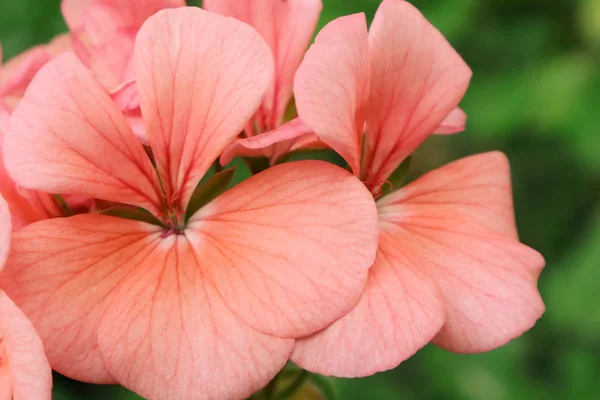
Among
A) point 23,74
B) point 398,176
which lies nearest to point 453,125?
point 398,176

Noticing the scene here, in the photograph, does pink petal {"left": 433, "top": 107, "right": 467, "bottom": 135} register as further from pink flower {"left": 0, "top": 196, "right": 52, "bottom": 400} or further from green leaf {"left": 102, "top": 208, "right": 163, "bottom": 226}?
pink flower {"left": 0, "top": 196, "right": 52, "bottom": 400}

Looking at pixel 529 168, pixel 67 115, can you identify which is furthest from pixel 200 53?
pixel 529 168

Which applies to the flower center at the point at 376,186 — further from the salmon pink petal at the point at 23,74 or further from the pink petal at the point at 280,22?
the salmon pink petal at the point at 23,74

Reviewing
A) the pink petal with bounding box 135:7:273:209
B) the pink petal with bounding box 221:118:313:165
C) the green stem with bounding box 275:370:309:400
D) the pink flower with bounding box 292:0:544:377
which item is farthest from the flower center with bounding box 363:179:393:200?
the green stem with bounding box 275:370:309:400

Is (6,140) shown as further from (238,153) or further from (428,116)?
(428,116)

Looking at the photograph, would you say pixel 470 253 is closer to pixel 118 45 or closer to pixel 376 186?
pixel 376 186

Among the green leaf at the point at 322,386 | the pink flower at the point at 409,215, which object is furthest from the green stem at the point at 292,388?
the pink flower at the point at 409,215
